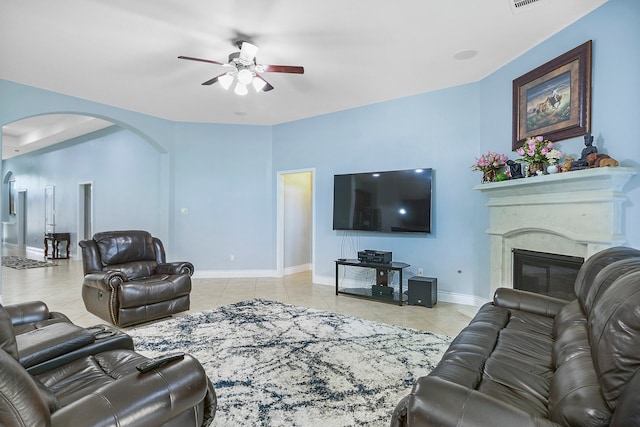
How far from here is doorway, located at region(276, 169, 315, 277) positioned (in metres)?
6.46

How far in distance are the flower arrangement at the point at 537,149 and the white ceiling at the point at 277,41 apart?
1.06 m

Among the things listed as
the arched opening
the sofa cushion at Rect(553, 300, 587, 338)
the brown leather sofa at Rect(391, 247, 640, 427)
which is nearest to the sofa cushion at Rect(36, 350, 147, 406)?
the brown leather sofa at Rect(391, 247, 640, 427)

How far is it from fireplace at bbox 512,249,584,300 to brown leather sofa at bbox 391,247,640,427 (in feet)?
3.64

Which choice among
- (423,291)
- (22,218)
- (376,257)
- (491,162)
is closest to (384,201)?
(376,257)

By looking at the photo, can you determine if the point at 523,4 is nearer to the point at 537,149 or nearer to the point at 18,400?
the point at 537,149

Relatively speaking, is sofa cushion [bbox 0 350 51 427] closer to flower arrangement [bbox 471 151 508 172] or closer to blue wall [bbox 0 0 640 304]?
blue wall [bbox 0 0 640 304]

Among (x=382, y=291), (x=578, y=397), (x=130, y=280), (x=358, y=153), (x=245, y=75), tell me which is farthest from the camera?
(x=358, y=153)

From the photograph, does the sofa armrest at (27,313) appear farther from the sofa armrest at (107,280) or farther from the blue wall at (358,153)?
the blue wall at (358,153)

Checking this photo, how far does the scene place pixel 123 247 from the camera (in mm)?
4133

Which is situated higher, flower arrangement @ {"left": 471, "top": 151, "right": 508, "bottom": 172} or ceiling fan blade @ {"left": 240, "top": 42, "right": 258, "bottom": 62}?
ceiling fan blade @ {"left": 240, "top": 42, "right": 258, "bottom": 62}

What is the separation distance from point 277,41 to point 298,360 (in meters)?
3.06

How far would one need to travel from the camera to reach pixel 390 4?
2.73 m

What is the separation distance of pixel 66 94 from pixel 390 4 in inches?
190

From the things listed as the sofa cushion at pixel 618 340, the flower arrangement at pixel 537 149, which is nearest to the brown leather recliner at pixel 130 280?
the sofa cushion at pixel 618 340
